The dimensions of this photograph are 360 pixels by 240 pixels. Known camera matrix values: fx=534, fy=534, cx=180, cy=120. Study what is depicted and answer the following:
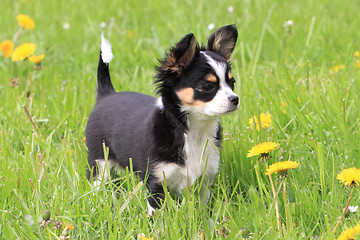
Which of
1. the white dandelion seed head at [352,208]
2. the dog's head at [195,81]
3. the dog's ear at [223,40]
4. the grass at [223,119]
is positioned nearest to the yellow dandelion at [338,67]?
the grass at [223,119]

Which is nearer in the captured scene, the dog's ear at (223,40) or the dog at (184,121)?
the dog at (184,121)

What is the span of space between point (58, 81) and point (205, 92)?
2.27 m

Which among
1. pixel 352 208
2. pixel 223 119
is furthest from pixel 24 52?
pixel 352 208

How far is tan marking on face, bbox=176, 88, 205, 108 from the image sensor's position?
280 centimetres

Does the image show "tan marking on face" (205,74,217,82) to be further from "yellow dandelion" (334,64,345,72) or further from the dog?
"yellow dandelion" (334,64,345,72)

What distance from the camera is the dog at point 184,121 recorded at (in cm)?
278

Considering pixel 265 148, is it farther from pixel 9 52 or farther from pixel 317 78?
pixel 9 52

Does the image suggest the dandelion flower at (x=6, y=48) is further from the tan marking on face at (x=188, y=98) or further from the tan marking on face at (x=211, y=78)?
the tan marking on face at (x=211, y=78)

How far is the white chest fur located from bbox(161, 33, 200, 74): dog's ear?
0.95ft

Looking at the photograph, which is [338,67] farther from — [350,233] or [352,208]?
[350,233]

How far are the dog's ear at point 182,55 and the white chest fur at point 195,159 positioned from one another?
0.95ft

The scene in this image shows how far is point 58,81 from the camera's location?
15.4ft

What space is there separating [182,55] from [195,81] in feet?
0.50

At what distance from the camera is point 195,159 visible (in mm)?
2932
